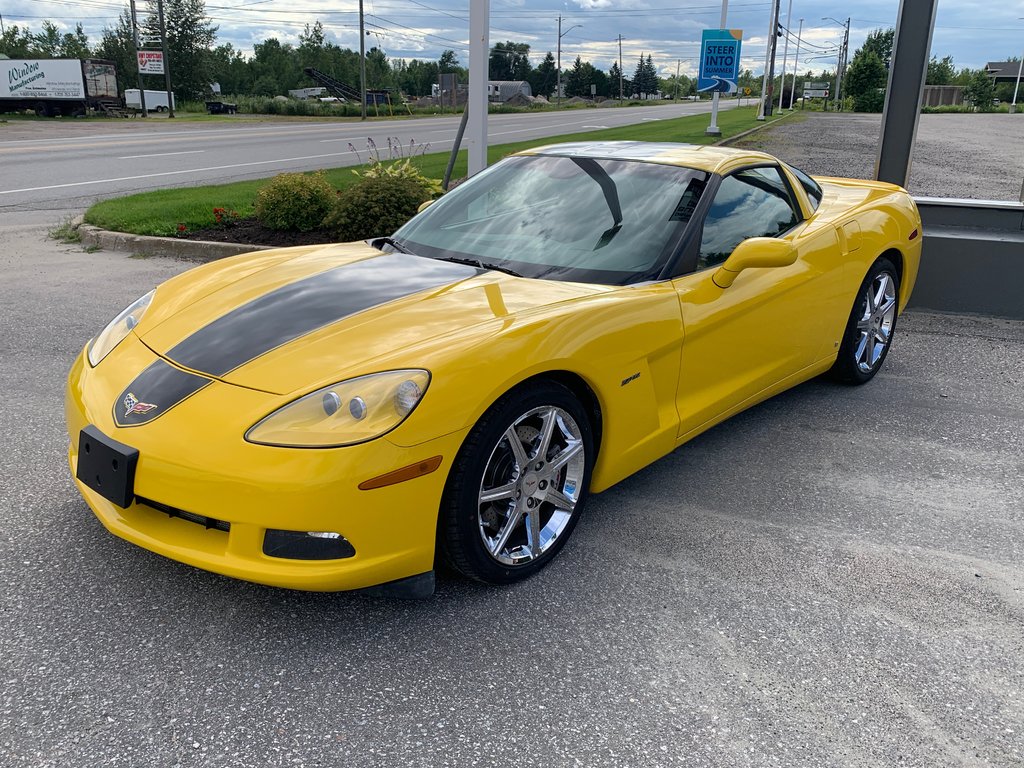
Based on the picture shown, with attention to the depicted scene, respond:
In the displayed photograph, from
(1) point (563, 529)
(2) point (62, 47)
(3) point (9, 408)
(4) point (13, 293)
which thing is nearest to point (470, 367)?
(1) point (563, 529)

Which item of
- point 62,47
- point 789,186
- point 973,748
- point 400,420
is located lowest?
point 973,748

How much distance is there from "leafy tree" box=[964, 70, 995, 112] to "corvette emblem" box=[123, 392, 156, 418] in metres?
31.1

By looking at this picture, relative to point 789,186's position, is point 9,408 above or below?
below

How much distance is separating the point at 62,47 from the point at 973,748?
102m

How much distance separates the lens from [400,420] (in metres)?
2.39

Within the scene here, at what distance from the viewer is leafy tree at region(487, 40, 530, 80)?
122562 mm

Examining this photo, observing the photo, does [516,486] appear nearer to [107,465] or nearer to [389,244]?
[107,465]

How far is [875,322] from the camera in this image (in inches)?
196

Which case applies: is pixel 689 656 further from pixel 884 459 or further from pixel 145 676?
pixel 884 459

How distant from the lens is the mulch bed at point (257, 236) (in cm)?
859

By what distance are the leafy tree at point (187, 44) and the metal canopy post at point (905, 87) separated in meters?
71.0

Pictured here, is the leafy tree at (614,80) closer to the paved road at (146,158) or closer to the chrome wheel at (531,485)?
the paved road at (146,158)

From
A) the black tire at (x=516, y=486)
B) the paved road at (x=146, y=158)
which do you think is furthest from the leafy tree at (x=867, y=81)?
the black tire at (x=516, y=486)

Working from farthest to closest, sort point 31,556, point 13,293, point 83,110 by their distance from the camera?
1. point 83,110
2. point 13,293
3. point 31,556
